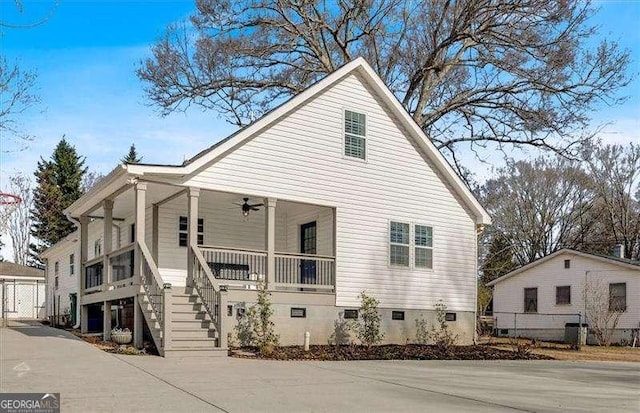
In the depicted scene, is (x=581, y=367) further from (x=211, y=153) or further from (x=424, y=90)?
(x=424, y=90)

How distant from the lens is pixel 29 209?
50969 millimetres

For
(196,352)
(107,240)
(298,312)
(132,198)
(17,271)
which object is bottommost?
(196,352)

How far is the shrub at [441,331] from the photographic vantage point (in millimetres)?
19156

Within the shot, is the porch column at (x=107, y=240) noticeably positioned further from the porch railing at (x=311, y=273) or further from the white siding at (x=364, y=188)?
the porch railing at (x=311, y=273)

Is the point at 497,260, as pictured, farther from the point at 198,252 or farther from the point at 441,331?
the point at 198,252

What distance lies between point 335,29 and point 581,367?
17.1 meters

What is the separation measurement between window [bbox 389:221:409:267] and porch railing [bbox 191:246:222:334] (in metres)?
5.90

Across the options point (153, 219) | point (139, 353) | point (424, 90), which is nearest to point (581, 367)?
point (139, 353)

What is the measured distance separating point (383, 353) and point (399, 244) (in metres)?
4.29

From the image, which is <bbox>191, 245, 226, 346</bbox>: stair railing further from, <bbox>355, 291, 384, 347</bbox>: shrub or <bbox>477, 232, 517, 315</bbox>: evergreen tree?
<bbox>477, 232, 517, 315</bbox>: evergreen tree

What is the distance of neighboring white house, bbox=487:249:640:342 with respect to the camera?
2861cm

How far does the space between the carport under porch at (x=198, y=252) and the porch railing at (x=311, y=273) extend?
26mm

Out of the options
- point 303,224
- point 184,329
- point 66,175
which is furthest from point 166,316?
point 66,175

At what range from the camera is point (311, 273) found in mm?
18391
